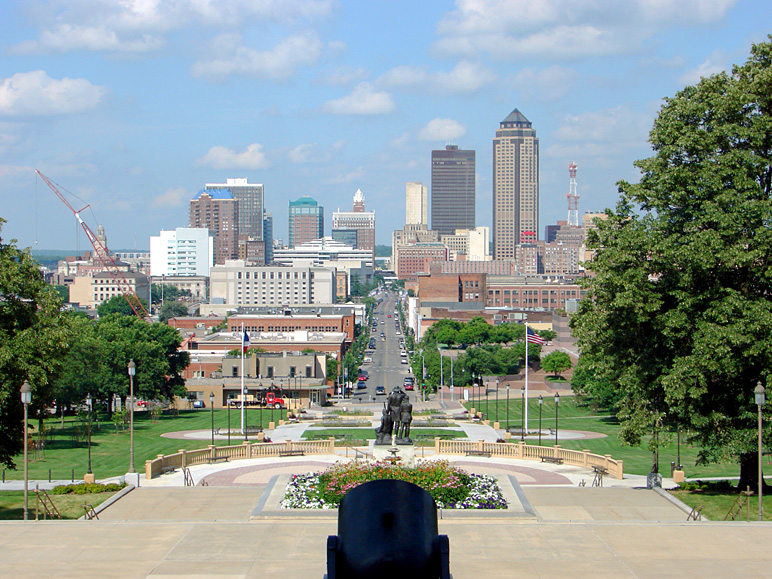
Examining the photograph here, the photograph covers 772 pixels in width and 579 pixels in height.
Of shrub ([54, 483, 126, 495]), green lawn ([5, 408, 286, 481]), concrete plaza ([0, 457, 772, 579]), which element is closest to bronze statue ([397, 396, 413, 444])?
concrete plaza ([0, 457, 772, 579])

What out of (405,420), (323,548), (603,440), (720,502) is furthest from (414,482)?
(603,440)

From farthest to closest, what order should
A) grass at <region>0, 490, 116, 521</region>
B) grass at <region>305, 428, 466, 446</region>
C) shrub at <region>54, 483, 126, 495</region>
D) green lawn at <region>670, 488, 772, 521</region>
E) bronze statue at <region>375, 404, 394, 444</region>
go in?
grass at <region>305, 428, 466, 446</region> < bronze statue at <region>375, 404, 394, 444</region> < shrub at <region>54, 483, 126, 495</region> < grass at <region>0, 490, 116, 521</region> < green lawn at <region>670, 488, 772, 521</region>

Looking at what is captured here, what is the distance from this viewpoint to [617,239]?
103ft

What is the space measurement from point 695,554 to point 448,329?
413ft

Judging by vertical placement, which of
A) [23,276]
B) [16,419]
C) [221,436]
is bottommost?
[221,436]

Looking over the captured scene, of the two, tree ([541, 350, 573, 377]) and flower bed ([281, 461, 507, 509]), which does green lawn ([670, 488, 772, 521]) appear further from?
tree ([541, 350, 573, 377])

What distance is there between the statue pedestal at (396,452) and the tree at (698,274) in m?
8.15

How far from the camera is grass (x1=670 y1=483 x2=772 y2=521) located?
27.6 metres

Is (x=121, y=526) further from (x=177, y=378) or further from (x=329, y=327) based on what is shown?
(x=329, y=327)

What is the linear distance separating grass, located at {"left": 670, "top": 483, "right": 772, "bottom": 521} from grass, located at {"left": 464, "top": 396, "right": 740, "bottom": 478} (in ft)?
6.33

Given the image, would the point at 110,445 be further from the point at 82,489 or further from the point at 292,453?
the point at 82,489

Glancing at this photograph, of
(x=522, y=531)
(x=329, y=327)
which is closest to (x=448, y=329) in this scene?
(x=329, y=327)

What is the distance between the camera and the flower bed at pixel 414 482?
92.2 feet

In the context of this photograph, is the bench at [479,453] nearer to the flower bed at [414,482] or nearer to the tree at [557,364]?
the flower bed at [414,482]
